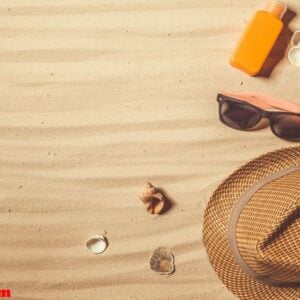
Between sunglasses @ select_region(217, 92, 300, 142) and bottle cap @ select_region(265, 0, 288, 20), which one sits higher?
bottle cap @ select_region(265, 0, 288, 20)

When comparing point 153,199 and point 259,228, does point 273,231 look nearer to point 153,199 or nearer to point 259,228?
point 259,228

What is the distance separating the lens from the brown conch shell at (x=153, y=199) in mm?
1699

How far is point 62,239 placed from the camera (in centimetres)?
177

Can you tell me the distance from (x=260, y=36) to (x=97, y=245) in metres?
0.95

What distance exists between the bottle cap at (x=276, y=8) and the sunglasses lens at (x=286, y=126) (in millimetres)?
352

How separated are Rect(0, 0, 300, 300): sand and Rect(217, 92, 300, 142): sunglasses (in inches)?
1.8

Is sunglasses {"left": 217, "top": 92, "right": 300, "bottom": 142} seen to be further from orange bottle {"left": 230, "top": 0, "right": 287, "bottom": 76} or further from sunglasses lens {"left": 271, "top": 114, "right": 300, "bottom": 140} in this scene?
orange bottle {"left": 230, "top": 0, "right": 287, "bottom": 76}

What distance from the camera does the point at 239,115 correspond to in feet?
5.56

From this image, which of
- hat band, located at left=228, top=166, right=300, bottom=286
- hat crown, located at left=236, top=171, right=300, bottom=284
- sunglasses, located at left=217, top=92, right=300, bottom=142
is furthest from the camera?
sunglasses, located at left=217, top=92, right=300, bottom=142

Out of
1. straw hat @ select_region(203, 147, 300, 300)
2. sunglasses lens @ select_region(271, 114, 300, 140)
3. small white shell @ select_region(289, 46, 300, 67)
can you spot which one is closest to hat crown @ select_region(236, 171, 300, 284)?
straw hat @ select_region(203, 147, 300, 300)

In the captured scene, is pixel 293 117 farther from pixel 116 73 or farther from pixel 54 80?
pixel 54 80

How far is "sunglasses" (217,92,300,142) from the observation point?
1664 millimetres

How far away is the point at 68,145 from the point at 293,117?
80 cm

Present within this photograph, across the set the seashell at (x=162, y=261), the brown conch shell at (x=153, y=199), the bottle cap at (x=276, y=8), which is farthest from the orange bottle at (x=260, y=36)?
the seashell at (x=162, y=261)
